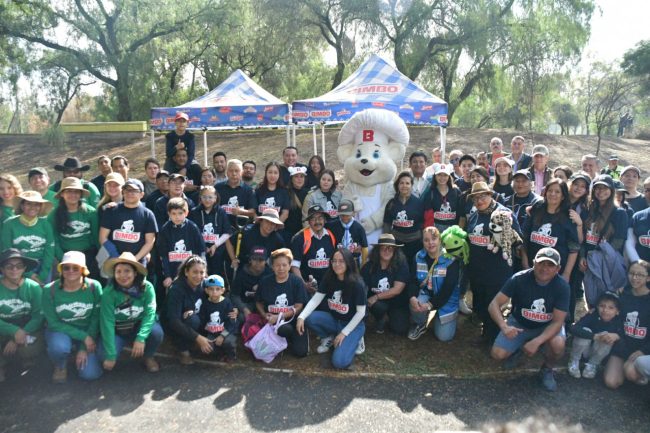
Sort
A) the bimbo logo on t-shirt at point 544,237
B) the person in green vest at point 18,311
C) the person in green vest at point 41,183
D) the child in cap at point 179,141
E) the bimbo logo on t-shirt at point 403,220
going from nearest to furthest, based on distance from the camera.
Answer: the person in green vest at point 18,311, the bimbo logo on t-shirt at point 544,237, the person in green vest at point 41,183, the bimbo logo on t-shirt at point 403,220, the child in cap at point 179,141

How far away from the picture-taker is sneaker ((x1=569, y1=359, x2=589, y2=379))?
4.07 meters

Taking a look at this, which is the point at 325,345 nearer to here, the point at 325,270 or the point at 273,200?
the point at 325,270

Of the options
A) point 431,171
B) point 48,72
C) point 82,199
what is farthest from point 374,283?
point 48,72

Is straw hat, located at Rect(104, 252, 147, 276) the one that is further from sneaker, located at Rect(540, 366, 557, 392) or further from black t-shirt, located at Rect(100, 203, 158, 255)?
sneaker, located at Rect(540, 366, 557, 392)

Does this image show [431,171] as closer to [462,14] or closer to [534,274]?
[534,274]

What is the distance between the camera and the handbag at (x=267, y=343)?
4.30 meters

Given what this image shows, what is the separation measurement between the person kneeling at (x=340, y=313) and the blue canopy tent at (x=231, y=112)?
4728mm

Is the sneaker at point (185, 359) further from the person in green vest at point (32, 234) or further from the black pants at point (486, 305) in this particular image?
the black pants at point (486, 305)

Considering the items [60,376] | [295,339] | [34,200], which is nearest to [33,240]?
[34,200]

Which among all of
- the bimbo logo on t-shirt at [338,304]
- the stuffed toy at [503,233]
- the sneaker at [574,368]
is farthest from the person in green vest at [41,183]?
the sneaker at [574,368]

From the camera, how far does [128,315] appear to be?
13.5ft

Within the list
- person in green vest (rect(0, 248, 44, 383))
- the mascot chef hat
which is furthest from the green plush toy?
person in green vest (rect(0, 248, 44, 383))

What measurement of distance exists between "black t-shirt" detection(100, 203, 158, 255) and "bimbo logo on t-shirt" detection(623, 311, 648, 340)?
4.36 meters

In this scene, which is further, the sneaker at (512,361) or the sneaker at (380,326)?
the sneaker at (380,326)
